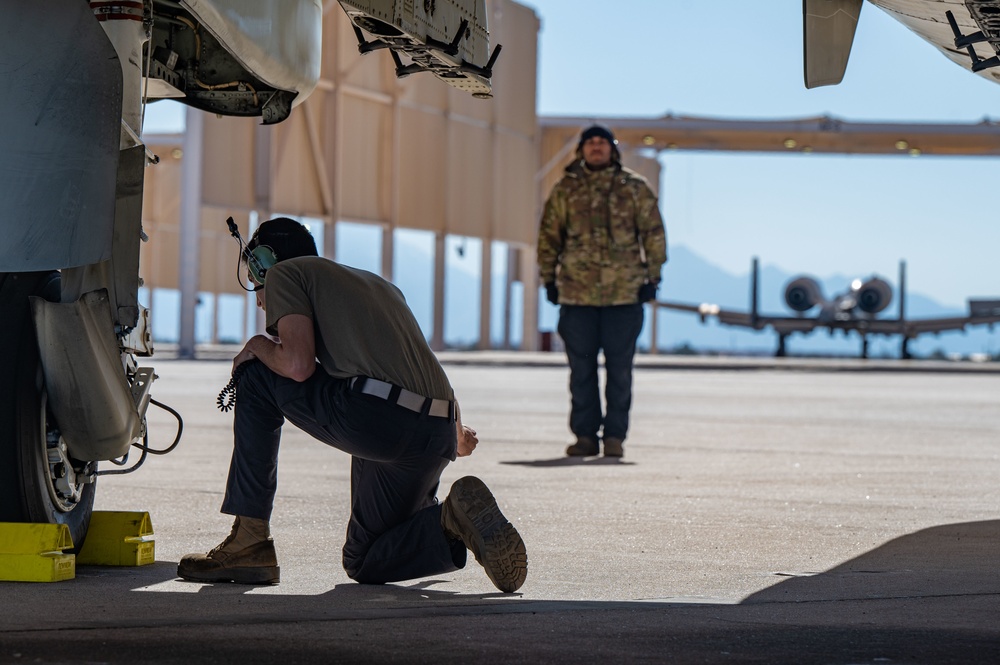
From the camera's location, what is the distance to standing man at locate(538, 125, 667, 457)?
918 cm

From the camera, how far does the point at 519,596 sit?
408 centimetres

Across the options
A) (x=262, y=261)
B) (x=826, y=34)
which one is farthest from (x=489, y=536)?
(x=826, y=34)

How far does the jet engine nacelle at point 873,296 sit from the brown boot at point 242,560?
4868 centimetres

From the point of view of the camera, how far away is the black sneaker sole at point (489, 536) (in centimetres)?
406

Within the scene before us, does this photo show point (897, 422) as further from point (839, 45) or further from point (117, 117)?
point (117, 117)

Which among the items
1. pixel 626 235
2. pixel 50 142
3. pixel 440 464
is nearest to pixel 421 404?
pixel 440 464

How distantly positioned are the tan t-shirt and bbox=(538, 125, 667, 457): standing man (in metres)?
4.88

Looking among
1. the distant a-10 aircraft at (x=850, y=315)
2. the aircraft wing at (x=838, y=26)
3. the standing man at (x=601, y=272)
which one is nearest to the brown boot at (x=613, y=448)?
the standing man at (x=601, y=272)

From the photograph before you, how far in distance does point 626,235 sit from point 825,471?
2.16 meters

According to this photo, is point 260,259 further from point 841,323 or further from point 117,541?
point 841,323

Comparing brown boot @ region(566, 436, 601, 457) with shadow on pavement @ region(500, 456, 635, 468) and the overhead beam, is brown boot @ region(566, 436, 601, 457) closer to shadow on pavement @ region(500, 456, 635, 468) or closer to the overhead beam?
shadow on pavement @ region(500, 456, 635, 468)

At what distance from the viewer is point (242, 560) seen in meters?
4.24

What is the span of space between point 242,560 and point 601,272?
5306 millimetres

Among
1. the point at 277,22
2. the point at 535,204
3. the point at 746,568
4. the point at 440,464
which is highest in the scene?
the point at 535,204
